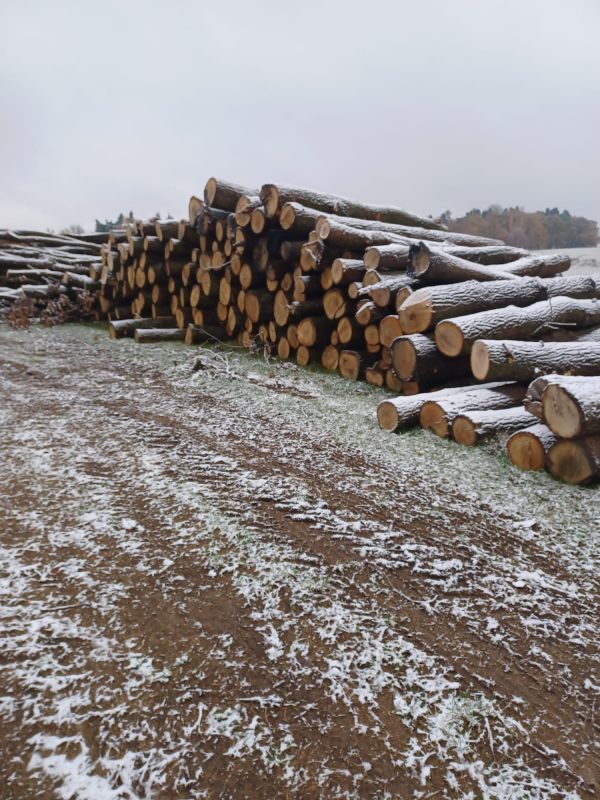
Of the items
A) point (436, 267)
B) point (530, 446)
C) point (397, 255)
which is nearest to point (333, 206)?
point (397, 255)

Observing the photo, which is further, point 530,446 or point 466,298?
point 466,298

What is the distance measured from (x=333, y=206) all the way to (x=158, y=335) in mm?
3614

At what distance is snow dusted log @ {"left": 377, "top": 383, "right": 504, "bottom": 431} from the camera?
12.7 feet

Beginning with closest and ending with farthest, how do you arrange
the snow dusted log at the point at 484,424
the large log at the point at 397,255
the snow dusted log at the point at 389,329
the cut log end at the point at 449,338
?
the snow dusted log at the point at 484,424 < the cut log end at the point at 449,338 < the snow dusted log at the point at 389,329 < the large log at the point at 397,255

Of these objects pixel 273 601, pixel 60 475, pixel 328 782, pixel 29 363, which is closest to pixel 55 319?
pixel 29 363

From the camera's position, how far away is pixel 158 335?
27.1ft

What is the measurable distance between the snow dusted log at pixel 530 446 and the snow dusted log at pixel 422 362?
126 centimetres

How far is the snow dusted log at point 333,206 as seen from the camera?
642 centimetres

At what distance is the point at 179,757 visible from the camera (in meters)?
1.31

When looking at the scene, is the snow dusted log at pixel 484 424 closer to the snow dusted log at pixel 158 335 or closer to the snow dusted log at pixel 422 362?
the snow dusted log at pixel 422 362

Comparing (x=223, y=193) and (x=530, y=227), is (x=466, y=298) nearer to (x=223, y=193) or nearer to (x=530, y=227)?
(x=223, y=193)

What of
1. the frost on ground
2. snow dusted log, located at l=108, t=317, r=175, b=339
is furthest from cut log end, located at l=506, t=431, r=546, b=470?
snow dusted log, located at l=108, t=317, r=175, b=339

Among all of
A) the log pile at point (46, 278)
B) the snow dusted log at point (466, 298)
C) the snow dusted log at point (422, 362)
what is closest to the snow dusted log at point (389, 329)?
the snow dusted log at point (466, 298)

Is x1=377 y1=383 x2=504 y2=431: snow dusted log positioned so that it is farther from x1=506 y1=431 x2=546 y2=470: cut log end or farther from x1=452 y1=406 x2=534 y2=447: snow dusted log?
x1=506 y1=431 x2=546 y2=470: cut log end
